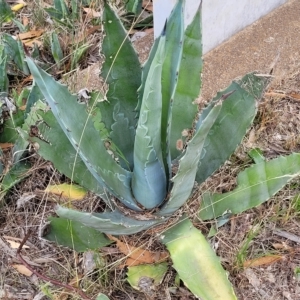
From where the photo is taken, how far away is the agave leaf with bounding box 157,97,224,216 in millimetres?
1001

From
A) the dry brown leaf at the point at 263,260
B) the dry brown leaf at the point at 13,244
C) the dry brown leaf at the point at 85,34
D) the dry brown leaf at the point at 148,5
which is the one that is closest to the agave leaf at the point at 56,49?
the dry brown leaf at the point at 85,34

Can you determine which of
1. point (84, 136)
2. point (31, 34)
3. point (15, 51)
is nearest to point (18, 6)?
point (31, 34)

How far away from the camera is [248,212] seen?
1.56 m

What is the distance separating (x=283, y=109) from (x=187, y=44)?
0.72 meters

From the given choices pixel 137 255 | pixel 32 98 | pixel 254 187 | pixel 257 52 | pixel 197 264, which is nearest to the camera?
pixel 197 264

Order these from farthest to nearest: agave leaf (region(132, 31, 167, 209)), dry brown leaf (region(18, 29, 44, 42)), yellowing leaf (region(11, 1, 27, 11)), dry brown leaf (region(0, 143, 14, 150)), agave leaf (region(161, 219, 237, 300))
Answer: yellowing leaf (region(11, 1, 27, 11)), dry brown leaf (region(18, 29, 44, 42)), dry brown leaf (region(0, 143, 14, 150)), agave leaf (region(161, 219, 237, 300)), agave leaf (region(132, 31, 167, 209))

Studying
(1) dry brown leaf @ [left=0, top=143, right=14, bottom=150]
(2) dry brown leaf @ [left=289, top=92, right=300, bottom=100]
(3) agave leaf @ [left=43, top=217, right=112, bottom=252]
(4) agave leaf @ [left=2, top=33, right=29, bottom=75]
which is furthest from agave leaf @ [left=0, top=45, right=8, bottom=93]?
(2) dry brown leaf @ [left=289, top=92, right=300, bottom=100]

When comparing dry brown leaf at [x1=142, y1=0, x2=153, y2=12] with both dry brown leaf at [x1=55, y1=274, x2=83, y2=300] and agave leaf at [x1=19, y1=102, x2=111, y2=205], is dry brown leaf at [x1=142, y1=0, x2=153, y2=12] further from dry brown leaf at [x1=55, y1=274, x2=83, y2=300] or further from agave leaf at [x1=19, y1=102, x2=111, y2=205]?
dry brown leaf at [x1=55, y1=274, x2=83, y2=300]

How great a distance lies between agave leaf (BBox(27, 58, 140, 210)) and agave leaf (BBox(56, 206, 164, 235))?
0.06m

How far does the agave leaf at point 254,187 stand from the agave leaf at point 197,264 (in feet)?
0.33

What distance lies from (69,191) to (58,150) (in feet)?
0.81

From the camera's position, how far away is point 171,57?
3.66 feet

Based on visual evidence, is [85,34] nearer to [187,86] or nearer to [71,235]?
[187,86]

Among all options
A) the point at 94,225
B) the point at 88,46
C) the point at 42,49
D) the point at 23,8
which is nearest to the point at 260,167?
the point at 94,225
